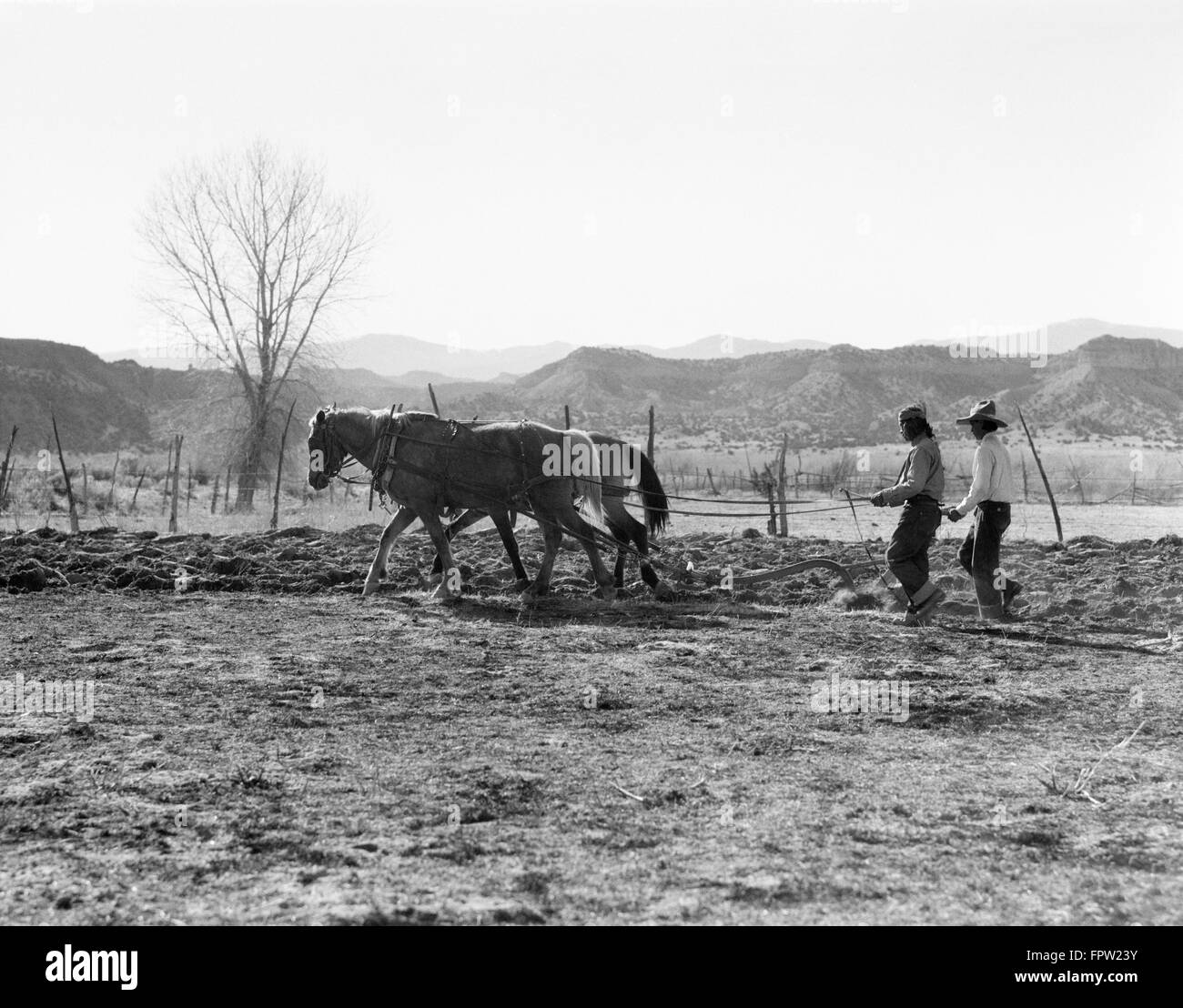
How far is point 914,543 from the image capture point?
8734mm

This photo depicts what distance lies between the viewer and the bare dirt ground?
3635 mm

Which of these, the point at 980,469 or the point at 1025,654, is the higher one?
the point at 980,469

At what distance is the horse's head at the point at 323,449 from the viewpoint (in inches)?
432

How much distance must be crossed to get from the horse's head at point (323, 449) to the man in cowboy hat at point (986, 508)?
584 centimetres

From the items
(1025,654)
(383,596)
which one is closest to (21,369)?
(383,596)

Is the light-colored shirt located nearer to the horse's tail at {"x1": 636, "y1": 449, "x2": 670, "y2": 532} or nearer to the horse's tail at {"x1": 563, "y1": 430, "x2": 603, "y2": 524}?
the horse's tail at {"x1": 636, "y1": 449, "x2": 670, "y2": 532}

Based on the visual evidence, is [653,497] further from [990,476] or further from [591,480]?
[990,476]

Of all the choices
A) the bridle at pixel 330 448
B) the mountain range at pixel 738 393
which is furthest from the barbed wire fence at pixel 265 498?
the mountain range at pixel 738 393
